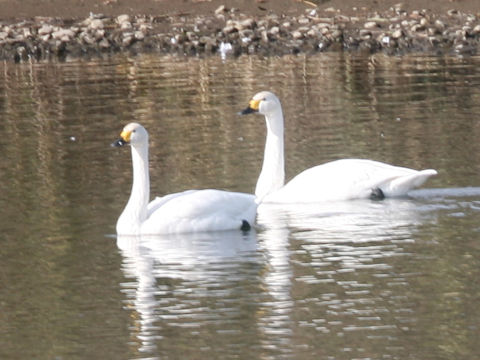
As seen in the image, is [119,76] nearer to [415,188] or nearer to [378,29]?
[378,29]

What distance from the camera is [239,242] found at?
39.2ft

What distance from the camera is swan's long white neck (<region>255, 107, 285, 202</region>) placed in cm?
1433

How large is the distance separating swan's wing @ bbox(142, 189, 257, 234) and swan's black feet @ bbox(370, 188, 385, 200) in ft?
5.55

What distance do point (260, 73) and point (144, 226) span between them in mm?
12429

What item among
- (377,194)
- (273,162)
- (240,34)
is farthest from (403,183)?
(240,34)

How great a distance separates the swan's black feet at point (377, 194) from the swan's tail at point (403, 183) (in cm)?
3

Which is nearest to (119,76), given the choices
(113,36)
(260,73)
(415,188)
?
(260,73)

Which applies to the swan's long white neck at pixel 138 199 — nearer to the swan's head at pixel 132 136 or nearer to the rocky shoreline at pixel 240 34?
the swan's head at pixel 132 136

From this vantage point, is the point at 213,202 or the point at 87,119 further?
the point at 87,119

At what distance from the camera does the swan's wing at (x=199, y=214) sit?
40.5 ft

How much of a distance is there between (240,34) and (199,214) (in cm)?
1682

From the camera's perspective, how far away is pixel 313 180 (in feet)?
44.9

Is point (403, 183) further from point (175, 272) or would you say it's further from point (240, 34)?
point (240, 34)

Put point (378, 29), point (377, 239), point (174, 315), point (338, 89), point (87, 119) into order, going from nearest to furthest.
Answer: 1. point (174, 315)
2. point (377, 239)
3. point (87, 119)
4. point (338, 89)
5. point (378, 29)
